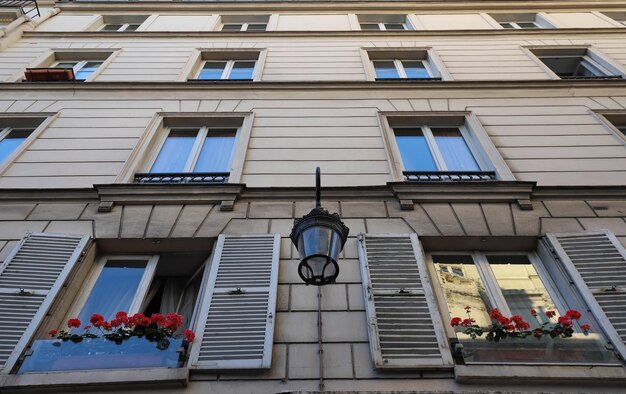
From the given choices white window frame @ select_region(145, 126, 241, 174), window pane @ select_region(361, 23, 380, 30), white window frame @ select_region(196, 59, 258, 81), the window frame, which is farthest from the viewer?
window pane @ select_region(361, 23, 380, 30)

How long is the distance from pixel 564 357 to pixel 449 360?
3.87 feet

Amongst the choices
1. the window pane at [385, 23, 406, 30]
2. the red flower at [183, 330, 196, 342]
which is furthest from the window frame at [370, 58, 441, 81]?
the red flower at [183, 330, 196, 342]

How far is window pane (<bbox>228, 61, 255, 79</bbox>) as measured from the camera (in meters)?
10.9

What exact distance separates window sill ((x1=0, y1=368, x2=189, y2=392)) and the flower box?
0.11m

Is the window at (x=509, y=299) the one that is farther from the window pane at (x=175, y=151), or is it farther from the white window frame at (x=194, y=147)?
the window pane at (x=175, y=151)

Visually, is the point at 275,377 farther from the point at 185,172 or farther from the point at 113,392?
the point at 185,172

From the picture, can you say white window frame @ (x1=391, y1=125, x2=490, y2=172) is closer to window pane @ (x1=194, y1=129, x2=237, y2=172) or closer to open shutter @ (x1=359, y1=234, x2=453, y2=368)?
open shutter @ (x1=359, y1=234, x2=453, y2=368)

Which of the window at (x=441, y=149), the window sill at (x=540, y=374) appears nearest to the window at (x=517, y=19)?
the window at (x=441, y=149)

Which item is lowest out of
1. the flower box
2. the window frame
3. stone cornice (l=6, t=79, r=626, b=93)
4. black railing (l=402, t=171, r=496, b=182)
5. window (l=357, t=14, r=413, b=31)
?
the flower box

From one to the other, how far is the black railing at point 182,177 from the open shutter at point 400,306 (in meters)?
2.75

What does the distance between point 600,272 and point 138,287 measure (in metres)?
5.65

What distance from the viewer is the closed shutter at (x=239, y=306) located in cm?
431

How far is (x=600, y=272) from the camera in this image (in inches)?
201

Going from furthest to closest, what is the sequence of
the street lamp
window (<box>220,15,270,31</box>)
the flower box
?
window (<box>220,15,270,31</box>) → the flower box → the street lamp
